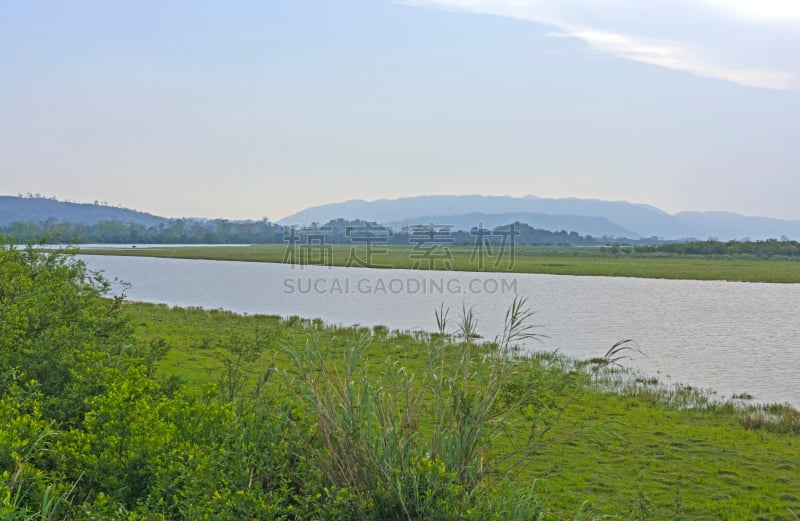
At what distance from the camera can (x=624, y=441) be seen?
1171 cm

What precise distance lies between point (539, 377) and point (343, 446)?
6.92ft

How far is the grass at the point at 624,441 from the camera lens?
666cm

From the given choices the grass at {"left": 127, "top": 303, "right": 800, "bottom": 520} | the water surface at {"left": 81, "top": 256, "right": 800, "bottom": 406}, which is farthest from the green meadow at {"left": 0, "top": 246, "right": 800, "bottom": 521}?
the water surface at {"left": 81, "top": 256, "right": 800, "bottom": 406}

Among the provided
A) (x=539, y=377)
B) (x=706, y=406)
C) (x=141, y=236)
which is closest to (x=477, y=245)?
(x=141, y=236)

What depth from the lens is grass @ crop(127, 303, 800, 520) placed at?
6660mm

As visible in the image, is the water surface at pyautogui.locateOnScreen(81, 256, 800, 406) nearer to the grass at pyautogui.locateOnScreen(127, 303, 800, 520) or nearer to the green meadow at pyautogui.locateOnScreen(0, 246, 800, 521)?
the grass at pyautogui.locateOnScreen(127, 303, 800, 520)

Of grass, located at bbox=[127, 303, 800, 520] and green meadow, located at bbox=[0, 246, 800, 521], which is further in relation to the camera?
grass, located at bbox=[127, 303, 800, 520]

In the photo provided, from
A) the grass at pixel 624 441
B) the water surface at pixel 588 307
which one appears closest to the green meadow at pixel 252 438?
the grass at pixel 624 441

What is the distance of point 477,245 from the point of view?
453 ft

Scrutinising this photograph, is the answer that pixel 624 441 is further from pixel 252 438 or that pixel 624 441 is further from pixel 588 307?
pixel 588 307

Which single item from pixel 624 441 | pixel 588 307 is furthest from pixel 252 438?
pixel 588 307

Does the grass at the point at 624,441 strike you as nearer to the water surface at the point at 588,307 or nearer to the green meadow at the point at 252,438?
the green meadow at the point at 252,438

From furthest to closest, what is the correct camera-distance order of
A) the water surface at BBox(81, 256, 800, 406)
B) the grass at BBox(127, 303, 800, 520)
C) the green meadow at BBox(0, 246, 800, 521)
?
the water surface at BBox(81, 256, 800, 406), the grass at BBox(127, 303, 800, 520), the green meadow at BBox(0, 246, 800, 521)

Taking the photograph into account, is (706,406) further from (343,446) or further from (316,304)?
(316,304)
